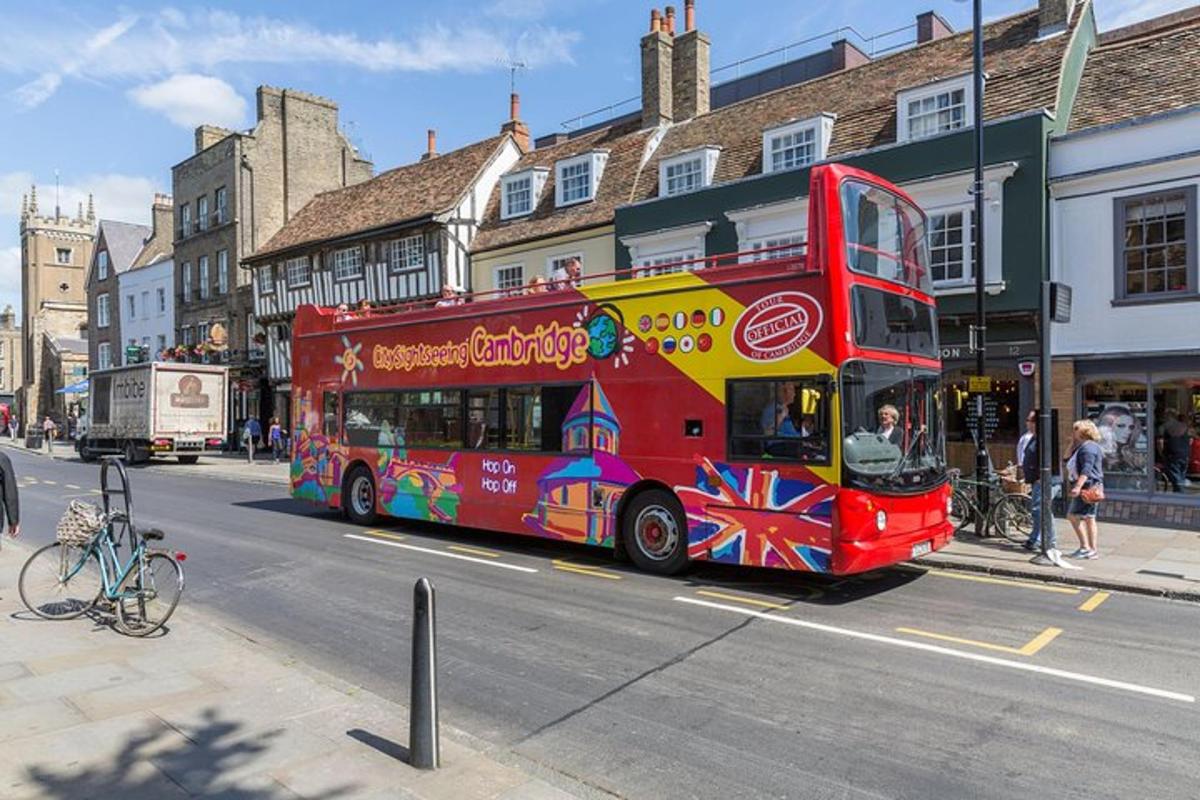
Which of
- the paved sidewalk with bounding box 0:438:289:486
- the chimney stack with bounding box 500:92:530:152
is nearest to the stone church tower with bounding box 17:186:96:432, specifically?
the paved sidewalk with bounding box 0:438:289:486

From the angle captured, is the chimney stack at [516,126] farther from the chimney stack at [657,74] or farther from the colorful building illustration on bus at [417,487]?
the colorful building illustration on bus at [417,487]

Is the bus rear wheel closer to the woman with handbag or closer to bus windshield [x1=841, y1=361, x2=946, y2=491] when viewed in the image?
bus windshield [x1=841, y1=361, x2=946, y2=491]

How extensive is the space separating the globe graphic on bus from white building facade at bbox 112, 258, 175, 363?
36741mm

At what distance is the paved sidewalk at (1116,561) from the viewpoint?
870cm

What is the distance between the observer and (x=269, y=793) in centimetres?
373

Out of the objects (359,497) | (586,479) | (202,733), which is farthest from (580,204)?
(202,733)

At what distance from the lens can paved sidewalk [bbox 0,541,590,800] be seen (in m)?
3.80

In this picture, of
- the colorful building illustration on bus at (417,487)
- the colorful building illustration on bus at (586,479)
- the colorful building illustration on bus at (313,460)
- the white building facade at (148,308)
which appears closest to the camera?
the colorful building illustration on bus at (586,479)

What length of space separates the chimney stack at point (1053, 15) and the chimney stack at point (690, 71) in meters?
8.88

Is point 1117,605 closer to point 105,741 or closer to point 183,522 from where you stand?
point 105,741

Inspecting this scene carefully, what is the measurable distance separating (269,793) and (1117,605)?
7855mm

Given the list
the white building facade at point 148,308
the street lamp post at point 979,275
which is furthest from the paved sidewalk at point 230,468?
the street lamp post at point 979,275

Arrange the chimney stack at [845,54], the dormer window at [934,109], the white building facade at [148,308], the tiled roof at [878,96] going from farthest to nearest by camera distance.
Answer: the white building facade at [148,308] < the chimney stack at [845,54] < the dormer window at [934,109] < the tiled roof at [878,96]

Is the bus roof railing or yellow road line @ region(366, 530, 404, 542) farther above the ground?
the bus roof railing
